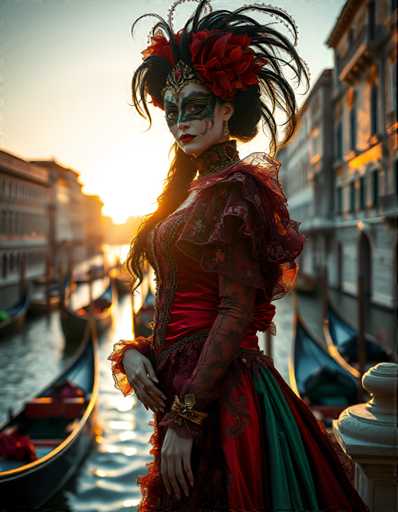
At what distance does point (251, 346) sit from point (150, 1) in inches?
30.9

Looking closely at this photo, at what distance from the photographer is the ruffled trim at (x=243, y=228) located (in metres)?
0.87

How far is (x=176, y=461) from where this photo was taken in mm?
864

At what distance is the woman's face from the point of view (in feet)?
3.22

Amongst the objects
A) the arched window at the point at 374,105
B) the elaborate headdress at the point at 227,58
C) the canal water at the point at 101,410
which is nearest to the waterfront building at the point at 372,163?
the arched window at the point at 374,105

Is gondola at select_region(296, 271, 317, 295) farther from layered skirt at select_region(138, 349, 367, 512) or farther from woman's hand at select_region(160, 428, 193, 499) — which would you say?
woman's hand at select_region(160, 428, 193, 499)

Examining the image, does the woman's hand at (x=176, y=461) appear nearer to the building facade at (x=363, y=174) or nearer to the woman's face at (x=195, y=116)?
the woman's face at (x=195, y=116)

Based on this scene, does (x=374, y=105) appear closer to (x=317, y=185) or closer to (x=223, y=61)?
(x=317, y=185)

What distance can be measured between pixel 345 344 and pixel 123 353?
6.70m

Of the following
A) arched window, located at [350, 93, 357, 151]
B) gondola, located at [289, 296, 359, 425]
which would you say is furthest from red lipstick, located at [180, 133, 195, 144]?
arched window, located at [350, 93, 357, 151]

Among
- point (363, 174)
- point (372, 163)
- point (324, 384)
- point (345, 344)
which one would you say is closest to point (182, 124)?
point (324, 384)

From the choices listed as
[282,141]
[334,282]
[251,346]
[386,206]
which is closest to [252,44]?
[282,141]

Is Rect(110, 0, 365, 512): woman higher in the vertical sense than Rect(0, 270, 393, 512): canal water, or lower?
higher

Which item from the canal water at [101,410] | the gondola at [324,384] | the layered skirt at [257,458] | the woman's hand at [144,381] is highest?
the woman's hand at [144,381]

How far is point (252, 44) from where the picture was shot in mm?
1010
